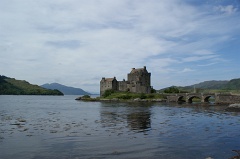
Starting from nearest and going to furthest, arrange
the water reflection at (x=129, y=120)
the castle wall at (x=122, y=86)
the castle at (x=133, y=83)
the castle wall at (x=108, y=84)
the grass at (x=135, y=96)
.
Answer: the water reflection at (x=129, y=120)
the grass at (x=135, y=96)
the castle at (x=133, y=83)
the castle wall at (x=122, y=86)
the castle wall at (x=108, y=84)

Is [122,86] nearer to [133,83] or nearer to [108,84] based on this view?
[133,83]

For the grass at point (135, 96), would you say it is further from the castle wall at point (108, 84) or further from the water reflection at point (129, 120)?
the water reflection at point (129, 120)

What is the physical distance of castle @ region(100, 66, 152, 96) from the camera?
172 meters

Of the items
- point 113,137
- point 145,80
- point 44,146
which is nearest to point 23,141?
point 44,146

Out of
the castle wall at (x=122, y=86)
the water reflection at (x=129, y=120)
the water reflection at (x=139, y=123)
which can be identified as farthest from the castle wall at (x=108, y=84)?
the water reflection at (x=139, y=123)

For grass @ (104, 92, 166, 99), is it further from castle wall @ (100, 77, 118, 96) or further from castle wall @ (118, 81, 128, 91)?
castle wall @ (118, 81, 128, 91)

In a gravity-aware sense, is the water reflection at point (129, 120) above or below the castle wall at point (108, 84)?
below

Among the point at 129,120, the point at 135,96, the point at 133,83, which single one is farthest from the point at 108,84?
the point at 129,120

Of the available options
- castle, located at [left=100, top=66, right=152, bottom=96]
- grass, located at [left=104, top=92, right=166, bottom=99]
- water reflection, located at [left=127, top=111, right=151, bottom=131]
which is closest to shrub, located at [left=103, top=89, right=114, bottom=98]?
grass, located at [left=104, top=92, right=166, bottom=99]

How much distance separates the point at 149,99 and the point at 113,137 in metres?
121

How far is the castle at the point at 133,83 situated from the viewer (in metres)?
172

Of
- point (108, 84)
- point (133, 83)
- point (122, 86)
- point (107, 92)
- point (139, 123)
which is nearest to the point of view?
point (139, 123)

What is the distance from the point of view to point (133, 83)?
17575 centimetres

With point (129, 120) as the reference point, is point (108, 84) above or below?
above
